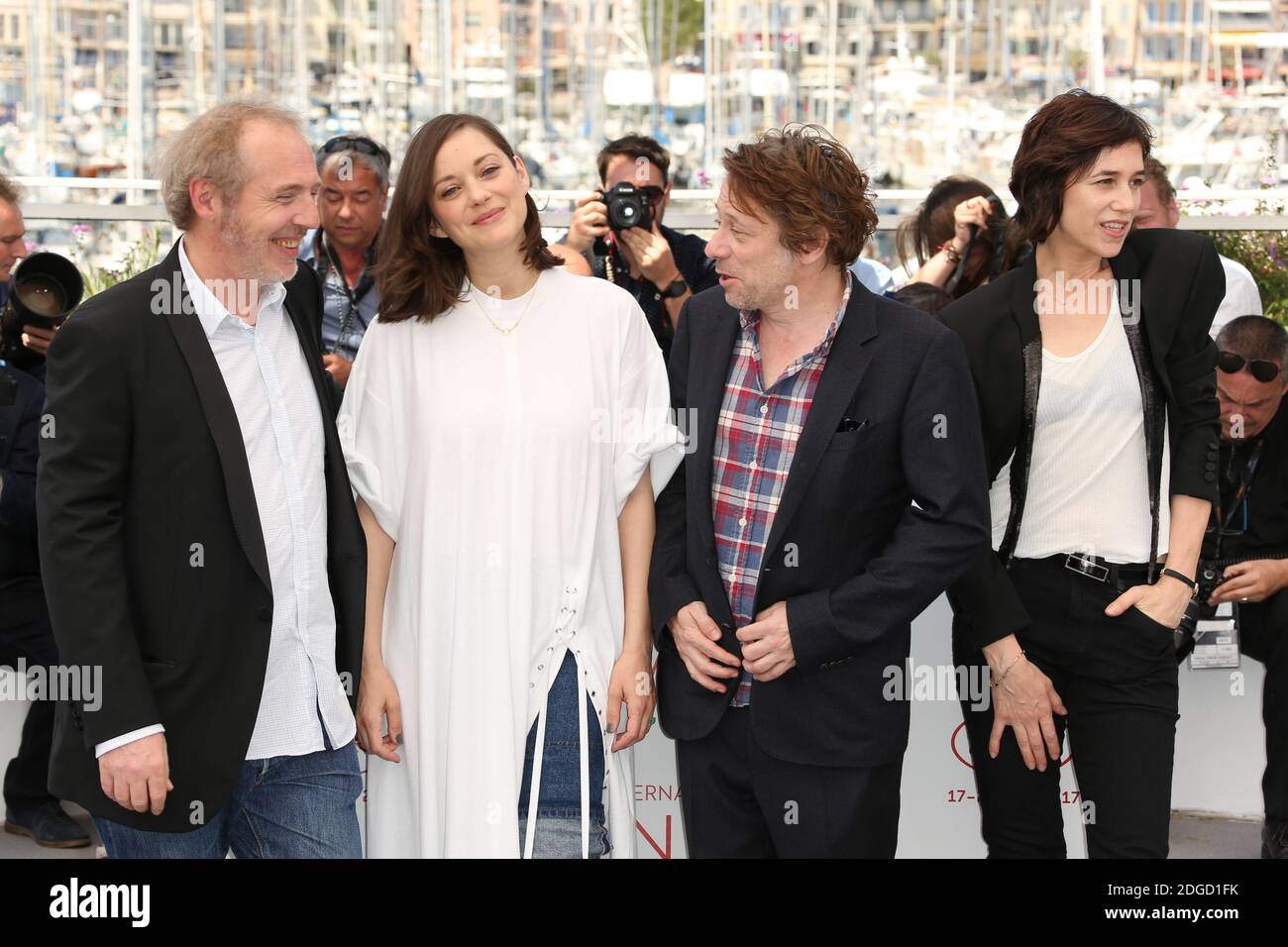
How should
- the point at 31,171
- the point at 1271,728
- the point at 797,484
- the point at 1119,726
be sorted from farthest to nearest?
the point at 31,171, the point at 1271,728, the point at 1119,726, the point at 797,484

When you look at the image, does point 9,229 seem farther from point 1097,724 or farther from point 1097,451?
point 1097,724

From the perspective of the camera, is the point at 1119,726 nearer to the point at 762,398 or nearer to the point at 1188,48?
the point at 762,398

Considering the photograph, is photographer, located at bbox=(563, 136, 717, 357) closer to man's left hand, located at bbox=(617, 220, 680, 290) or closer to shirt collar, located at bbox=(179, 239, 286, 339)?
man's left hand, located at bbox=(617, 220, 680, 290)

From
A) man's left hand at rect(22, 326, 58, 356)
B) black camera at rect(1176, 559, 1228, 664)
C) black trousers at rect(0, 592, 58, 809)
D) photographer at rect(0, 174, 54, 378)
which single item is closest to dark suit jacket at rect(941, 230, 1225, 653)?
black camera at rect(1176, 559, 1228, 664)

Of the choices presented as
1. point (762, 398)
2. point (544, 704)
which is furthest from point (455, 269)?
point (544, 704)

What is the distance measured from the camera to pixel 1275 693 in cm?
379

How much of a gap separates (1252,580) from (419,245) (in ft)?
7.60

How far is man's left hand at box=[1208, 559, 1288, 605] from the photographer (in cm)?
365

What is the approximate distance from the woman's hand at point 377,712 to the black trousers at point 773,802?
540 millimetres

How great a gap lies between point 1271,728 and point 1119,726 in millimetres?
1336

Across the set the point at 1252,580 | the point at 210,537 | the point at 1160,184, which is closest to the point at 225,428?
the point at 210,537

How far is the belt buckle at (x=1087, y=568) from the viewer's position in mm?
2740

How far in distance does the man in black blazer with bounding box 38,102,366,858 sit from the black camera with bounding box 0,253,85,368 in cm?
136
